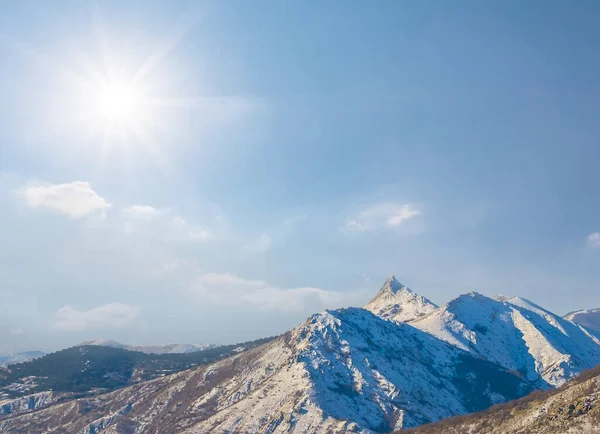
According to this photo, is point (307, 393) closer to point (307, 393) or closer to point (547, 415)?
point (307, 393)

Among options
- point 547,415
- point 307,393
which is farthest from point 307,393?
point 547,415

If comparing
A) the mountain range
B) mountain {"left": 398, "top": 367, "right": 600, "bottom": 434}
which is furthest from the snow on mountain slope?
mountain {"left": 398, "top": 367, "right": 600, "bottom": 434}

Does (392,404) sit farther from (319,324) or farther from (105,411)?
A: (105,411)

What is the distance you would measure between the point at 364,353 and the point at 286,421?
188 ft

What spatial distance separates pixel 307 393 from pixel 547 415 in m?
78.3

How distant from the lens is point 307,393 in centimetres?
13525

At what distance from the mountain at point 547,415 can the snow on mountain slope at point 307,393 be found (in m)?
39.5

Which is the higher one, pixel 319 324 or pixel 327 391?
pixel 319 324

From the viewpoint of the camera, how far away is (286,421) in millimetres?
123812

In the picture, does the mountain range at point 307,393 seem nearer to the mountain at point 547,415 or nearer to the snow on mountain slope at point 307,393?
the snow on mountain slope at point 307,393

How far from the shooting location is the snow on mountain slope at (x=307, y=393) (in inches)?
5133

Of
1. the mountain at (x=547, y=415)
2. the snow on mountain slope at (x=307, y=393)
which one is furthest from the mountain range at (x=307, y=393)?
the mountain at (x=547, y=415)

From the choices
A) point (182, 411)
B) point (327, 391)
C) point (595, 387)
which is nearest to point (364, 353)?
point (327, 391)

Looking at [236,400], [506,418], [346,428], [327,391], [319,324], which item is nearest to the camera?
[506,418]
